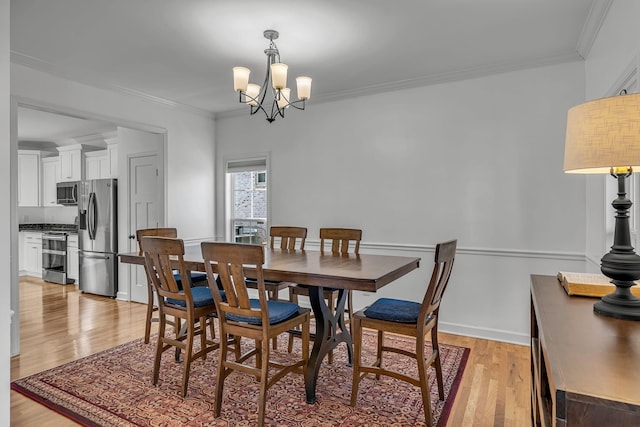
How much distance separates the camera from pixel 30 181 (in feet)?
23.1

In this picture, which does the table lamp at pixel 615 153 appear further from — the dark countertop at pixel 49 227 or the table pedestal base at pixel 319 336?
the dark countertop at pixel 49 227

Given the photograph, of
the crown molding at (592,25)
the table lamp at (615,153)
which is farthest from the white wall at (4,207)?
the crown molding at (592,25)

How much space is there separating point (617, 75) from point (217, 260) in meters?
2.62

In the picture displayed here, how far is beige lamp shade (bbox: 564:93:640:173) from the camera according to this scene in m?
1.12

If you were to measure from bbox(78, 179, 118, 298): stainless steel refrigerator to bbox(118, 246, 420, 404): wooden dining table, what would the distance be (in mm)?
2729

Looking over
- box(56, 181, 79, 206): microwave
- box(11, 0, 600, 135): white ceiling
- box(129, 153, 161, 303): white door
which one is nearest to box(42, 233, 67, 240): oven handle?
box(56, 181, 79, 206): microwave

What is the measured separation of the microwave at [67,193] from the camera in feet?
21.0

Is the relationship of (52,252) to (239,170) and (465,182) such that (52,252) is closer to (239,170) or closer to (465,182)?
(239,170)

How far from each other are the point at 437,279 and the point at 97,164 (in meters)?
5.99

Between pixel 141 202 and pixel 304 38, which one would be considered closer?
pixel 304 38

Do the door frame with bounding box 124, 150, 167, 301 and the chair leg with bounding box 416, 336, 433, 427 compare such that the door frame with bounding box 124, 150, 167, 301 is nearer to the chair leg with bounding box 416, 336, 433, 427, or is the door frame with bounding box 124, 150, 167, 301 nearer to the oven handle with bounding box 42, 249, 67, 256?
the oven handle with bounding box 42, 249, 67, 256

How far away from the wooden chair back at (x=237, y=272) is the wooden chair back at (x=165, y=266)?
0.89 ft

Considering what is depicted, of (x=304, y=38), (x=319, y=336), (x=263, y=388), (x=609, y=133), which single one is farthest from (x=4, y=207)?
(x=609, y=133)

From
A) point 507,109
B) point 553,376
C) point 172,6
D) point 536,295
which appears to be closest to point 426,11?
point 507,109
